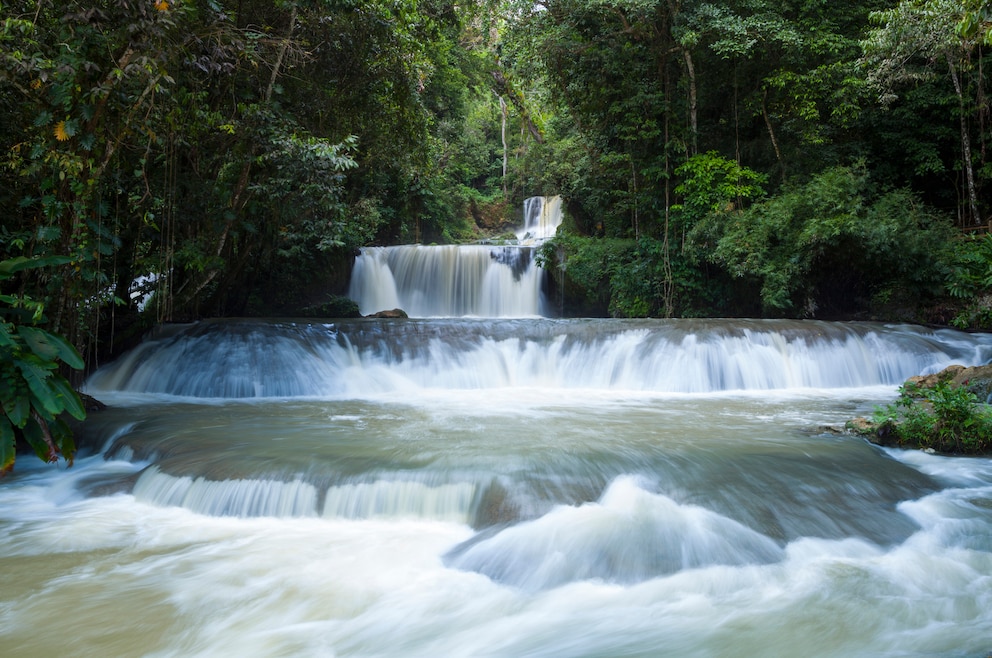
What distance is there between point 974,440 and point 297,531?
20.4 ft

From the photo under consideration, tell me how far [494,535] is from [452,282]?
50.0 feet

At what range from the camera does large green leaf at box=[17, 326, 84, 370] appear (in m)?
5.59

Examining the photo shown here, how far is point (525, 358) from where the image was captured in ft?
38.9

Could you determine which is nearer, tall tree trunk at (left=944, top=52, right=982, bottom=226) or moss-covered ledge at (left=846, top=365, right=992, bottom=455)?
moss-covered ledge at (left=846, top=365, right=992, bottom=455)

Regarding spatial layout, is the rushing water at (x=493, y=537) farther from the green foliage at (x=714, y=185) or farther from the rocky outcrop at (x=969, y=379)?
the green foliage at (x=714, y=185)

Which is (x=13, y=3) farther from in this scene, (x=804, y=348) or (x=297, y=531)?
(x=804, y=348)

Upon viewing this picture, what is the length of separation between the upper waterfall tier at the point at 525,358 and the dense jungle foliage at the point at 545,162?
1.05 m

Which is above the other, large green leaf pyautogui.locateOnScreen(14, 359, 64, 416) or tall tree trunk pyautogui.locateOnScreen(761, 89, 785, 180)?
tall tree trunk pyautogui.locateOnScreen(761, 89, 785, 180)

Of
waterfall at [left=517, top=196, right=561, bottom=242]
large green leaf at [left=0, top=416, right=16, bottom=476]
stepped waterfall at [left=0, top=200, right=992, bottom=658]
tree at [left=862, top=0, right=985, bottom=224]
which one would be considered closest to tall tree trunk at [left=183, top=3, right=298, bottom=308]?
stepped waterfall at [left=0, top=200, right=992, bottom=658]

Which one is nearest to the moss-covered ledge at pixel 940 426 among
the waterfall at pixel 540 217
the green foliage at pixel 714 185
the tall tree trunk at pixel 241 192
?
the tall tree trunk at pixel 241 192

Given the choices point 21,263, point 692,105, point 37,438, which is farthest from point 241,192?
point 692,105

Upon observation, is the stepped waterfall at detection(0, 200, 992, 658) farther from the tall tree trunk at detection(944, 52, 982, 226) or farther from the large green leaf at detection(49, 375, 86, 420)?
the tall tree trunk at detection(944, 52, 982, 226)

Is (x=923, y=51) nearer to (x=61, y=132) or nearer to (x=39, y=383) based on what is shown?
(x=61, y=132)

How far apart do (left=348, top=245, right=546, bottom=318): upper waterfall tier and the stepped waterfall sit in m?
10.1
